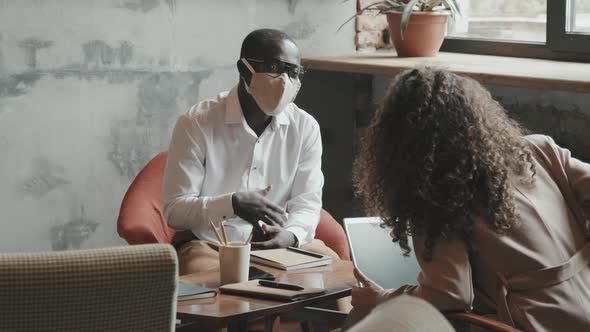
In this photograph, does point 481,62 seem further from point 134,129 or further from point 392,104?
point 392,104

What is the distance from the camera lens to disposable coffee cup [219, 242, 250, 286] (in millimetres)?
2408

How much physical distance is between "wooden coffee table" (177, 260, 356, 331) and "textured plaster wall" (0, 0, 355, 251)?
1.44m

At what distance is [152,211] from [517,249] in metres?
1.69

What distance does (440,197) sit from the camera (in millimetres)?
2141

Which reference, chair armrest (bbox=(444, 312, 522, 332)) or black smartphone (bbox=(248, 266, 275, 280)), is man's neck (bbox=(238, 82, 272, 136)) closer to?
black smartphone (bbox=(248, 266, 275, 280))

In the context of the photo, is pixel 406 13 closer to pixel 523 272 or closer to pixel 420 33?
pixel 420 33

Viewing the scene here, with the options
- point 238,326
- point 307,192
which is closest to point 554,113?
point 307,192

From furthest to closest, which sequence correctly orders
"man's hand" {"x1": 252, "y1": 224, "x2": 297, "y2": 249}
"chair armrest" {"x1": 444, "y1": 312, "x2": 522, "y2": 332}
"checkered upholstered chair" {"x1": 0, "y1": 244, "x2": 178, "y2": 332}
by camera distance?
1. "man's hand" {"x1": 252, "y1": 224, "x2": 297, "y2": 249}
2. "chair armrest" {"x1": 444, "y1": 312, "x2": 522, "y2": 332}
3. "checkered upholstered chair" {"x1": 0, "y1": 244, "x2": 178, "y2": 332}

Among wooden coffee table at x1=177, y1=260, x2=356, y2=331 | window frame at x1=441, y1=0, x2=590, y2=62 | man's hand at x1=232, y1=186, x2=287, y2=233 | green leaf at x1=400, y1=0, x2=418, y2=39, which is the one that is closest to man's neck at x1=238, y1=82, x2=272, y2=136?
man's hand at x1=232, y1=186, x2=287, y2=233

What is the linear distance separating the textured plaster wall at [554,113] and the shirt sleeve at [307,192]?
1.05 m

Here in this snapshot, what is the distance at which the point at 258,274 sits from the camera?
8.30 feet

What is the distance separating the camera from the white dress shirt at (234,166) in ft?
10.0

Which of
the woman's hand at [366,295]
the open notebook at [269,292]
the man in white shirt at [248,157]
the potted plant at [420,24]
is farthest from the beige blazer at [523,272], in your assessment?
the potted plant at [420,24]

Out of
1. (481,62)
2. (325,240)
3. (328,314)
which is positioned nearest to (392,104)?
(328,314)
